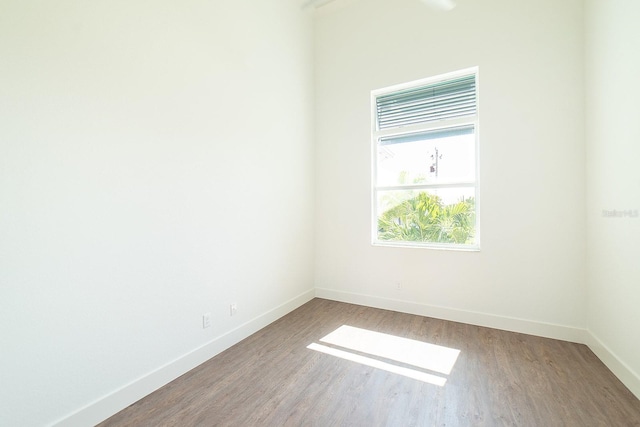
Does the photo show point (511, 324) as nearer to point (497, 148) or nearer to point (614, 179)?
point (614, 179)

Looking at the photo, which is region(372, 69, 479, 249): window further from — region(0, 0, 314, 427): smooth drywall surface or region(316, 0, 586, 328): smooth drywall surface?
region(0, 0, 314, 427): smooth drywall surface

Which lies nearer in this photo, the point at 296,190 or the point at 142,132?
the point at 142,132

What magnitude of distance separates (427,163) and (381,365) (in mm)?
2374

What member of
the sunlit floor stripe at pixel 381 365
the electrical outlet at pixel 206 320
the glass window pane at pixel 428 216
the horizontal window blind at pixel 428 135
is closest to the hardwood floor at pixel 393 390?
the sunlit floor stripe at pixel 381 365

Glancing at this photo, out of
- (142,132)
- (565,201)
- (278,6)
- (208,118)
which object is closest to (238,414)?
(142,132)

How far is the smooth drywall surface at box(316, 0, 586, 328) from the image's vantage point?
103 inches

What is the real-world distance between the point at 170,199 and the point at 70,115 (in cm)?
76

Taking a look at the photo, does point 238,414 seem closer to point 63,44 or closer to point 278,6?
point 63,44

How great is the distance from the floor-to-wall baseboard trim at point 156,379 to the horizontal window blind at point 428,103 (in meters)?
2.94

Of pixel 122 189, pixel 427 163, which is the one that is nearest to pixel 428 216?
pixel 427 163

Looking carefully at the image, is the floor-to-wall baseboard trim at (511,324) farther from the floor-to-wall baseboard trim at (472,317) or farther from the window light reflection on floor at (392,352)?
the window light reflection on floor at (392,352)

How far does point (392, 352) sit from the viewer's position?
8.07ft

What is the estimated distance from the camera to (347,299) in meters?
3.76

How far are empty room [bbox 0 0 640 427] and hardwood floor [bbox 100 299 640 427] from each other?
2 cm
